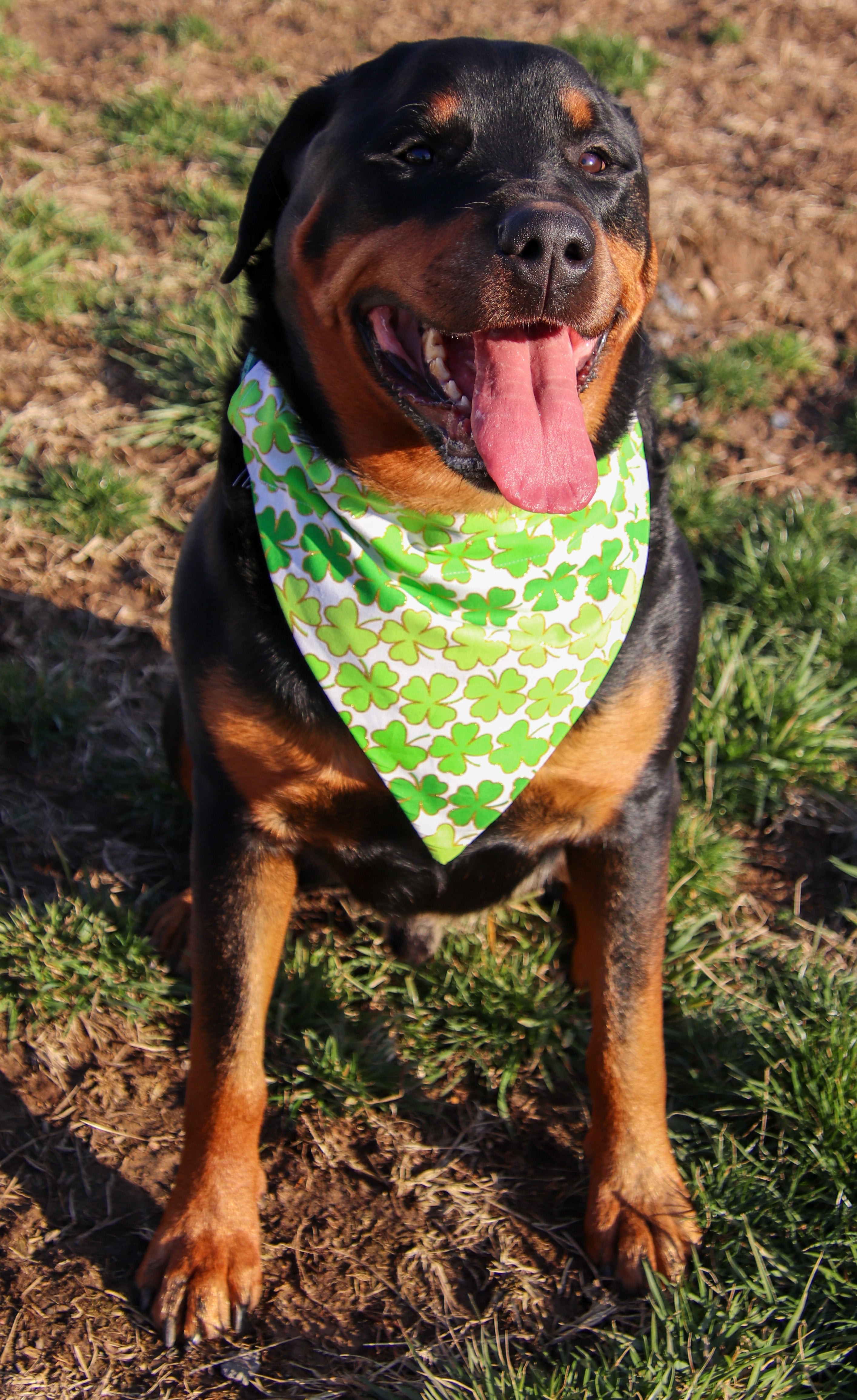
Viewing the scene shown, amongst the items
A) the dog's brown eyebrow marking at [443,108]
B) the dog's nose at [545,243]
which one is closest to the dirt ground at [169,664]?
the dog's nose at [545,243]

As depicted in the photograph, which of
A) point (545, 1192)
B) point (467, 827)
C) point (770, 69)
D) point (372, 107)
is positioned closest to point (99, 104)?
point (770, 69)

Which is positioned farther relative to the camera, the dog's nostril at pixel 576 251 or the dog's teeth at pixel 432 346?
the dog's teeth at pixel 432 346

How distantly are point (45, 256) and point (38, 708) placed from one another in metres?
2.16

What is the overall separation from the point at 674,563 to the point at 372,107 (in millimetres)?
1125

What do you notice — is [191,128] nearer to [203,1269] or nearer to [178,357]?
[178,357]

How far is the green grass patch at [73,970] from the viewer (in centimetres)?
284

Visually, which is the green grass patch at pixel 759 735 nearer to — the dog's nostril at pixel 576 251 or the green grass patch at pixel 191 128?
the dog's nostril at pixel 576 251

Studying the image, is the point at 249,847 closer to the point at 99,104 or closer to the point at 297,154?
the point at 297,154

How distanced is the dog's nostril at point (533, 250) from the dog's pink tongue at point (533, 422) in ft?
0.72

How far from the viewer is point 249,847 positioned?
2.40 metres

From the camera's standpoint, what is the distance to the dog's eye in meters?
2.20

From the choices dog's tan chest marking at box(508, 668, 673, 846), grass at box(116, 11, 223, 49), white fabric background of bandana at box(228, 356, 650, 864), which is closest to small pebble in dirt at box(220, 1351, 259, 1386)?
white fabric background of bandana at box(228, 356, 650, 864)

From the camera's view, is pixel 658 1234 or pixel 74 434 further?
pixel 74 434

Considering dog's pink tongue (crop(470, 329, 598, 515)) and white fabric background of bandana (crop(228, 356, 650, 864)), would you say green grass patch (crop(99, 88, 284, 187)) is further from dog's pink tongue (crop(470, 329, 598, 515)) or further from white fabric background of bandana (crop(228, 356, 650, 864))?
dog's pink tongue (crop(470, 329, 598, 515))
